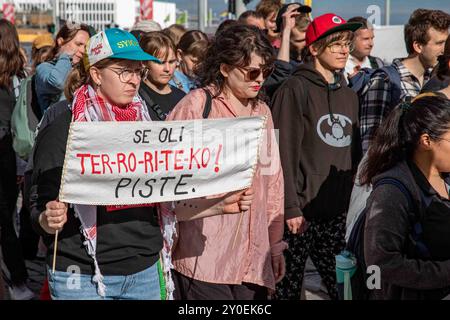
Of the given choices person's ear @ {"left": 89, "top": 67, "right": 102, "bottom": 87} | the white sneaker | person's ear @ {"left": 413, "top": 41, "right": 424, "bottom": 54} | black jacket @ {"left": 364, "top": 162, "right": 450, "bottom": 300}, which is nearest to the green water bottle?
black jacket @ {"left": 364, "top": 162, "right": 450, "bottom": 300}

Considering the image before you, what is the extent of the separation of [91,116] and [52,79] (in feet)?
8.54

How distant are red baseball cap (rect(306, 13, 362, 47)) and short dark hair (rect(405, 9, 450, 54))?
3.05 feet

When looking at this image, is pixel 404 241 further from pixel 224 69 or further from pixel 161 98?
pixel 161 98

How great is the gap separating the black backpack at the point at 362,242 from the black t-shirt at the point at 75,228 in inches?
36.7

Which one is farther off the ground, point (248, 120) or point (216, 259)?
point (248, 120)

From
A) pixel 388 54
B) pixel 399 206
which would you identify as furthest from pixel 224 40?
pixel 388 54

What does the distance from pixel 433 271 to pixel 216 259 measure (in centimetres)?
118

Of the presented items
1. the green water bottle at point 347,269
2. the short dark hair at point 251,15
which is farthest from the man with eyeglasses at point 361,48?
the green water bottle at point 347,269

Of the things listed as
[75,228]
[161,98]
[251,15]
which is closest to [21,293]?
[161,98]

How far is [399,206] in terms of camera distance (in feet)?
10.5

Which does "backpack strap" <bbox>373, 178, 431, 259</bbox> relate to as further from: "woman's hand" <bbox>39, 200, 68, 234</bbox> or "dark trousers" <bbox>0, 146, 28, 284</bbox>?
"dark trousers" <bbox>0, 146, 28, 284</bbox>

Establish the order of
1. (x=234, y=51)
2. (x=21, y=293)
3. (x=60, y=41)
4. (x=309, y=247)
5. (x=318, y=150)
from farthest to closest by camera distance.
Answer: (x=60, y=41) < (x=21, y=293) < (x=309, y=247) < (x=318, y=150) < (x=234, y=51)

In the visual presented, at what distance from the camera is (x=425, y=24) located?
5.88m
